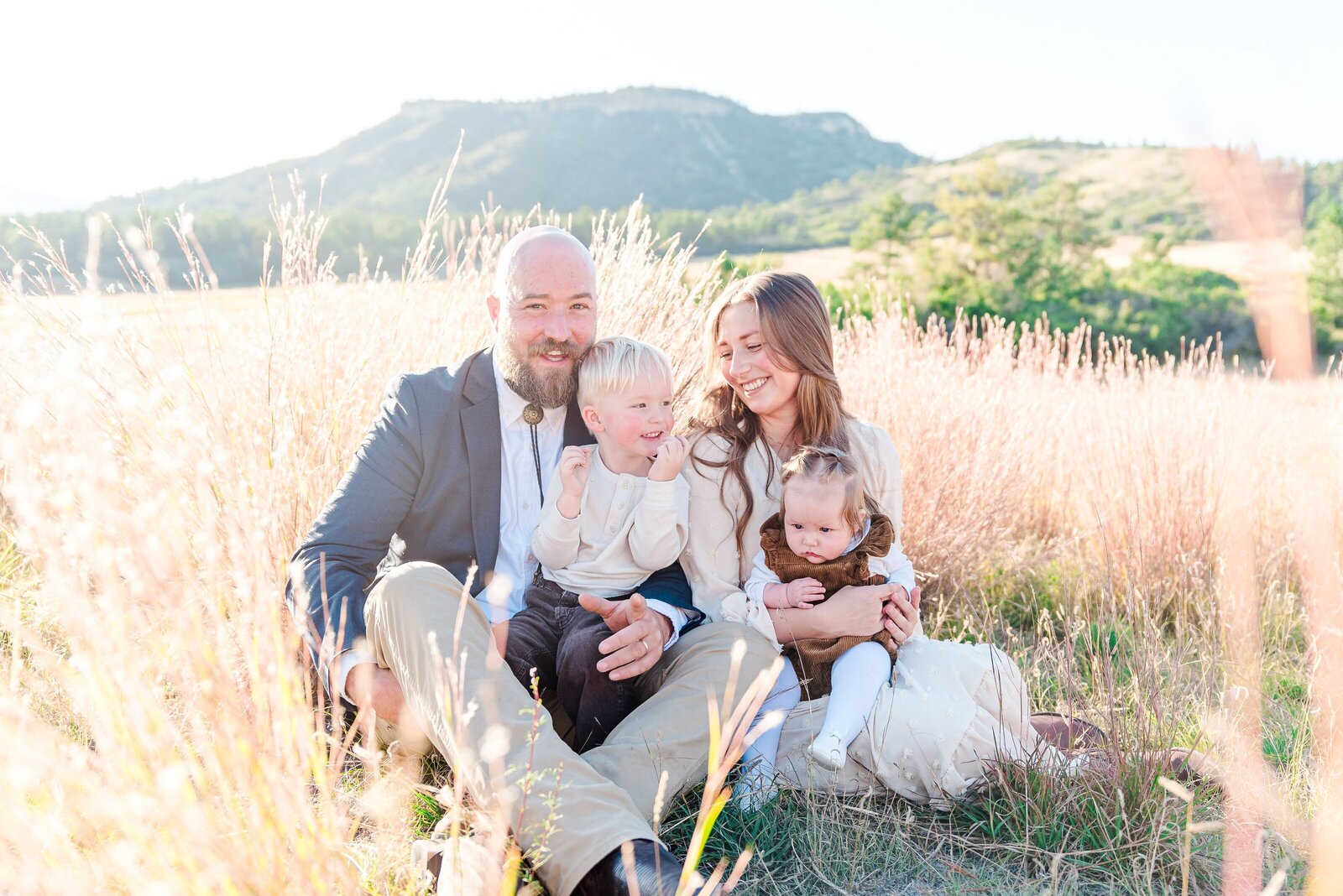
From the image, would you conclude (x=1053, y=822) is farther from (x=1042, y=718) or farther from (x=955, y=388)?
(x=955, y=388)

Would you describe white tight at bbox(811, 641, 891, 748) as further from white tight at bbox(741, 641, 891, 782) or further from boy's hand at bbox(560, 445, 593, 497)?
boy's hand at bbox(560, 445, 593, 497)

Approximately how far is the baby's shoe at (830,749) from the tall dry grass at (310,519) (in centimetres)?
17

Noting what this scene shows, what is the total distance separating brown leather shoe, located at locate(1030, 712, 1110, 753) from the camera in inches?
92.4

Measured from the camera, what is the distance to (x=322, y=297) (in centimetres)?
369

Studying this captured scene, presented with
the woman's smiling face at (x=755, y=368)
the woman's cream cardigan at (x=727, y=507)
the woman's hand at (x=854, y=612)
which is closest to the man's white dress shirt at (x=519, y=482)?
the woman's cream cardigan at (x=727, y=507)


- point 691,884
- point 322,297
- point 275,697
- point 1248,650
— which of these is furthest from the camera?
point 322,297

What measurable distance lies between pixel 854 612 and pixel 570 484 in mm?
843

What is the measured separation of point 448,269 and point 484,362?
1.47 m

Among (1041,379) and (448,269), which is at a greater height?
(448,269)

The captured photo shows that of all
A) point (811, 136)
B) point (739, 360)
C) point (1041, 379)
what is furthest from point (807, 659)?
point (811, 136)

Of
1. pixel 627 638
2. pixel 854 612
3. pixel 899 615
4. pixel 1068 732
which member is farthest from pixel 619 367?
pixel 1068 732

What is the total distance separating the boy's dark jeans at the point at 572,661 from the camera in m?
2.42

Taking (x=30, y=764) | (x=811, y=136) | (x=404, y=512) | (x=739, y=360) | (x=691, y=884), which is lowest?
(x=691, y=884)

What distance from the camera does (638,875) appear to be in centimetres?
174
